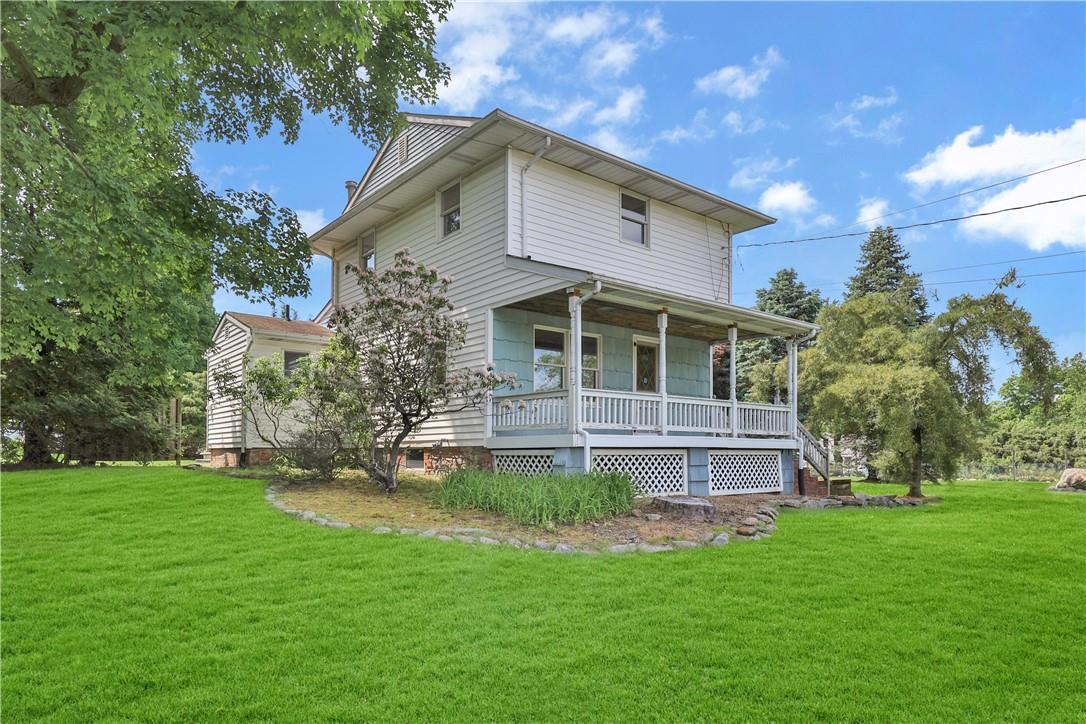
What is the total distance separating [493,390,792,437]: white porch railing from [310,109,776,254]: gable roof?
15.3ft

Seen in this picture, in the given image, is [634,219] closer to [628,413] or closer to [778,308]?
[628,413]

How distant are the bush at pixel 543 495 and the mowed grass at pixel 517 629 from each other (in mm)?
1367

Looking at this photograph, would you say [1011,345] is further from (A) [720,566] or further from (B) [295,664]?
(B) [295,664]

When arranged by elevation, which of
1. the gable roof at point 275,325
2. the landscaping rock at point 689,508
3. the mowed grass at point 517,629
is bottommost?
the mowed grass at point 517,629

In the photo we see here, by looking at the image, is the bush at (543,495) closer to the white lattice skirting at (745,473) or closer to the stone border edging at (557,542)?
the stone border edging at (557,542)

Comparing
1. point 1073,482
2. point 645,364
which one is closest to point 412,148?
point 645,364

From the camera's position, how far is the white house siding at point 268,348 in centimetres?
1602

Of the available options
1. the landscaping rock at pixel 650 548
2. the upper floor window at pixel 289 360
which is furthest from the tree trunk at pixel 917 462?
the upper floor window at pixel 289 360

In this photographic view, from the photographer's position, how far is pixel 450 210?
1335cm

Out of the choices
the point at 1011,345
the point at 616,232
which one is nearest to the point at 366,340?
the point at 616,232

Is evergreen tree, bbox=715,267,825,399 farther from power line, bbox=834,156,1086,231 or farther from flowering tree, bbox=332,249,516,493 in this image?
flowering tree, bbox=332,249,516,493

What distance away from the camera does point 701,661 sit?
389 cm

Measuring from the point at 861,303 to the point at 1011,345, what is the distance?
3.35m

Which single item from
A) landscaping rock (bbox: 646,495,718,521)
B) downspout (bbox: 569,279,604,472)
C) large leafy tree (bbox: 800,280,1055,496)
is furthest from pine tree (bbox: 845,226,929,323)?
landscaping rock (bbox: 646,495,718,521)
